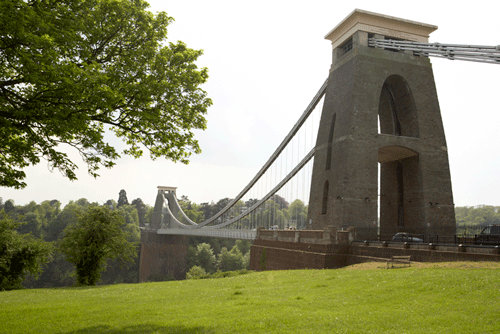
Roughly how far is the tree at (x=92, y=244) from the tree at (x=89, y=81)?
14.5m

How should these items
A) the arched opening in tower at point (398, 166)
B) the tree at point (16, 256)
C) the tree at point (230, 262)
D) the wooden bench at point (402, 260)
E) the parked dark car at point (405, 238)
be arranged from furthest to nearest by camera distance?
the tree at point (230, 262), the arched opening in tower at point (398, 166), the tree at point (16, 256), the parked dark car at point (405, 238), the wooden bench at point (402, 260)

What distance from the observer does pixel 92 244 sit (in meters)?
24.2

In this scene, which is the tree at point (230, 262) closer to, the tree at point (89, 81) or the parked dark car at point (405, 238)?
the parked dark car at point (405, 238)

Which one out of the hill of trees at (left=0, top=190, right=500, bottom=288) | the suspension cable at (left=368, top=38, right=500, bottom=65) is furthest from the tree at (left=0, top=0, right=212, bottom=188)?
the hill of trees at (left=0, top=190, right=500, bottom=288)

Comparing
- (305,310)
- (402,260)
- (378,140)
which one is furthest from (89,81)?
(378,140)

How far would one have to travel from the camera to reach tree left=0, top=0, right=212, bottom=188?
791cm

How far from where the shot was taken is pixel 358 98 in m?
28.0

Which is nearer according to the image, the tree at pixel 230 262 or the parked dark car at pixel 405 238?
the parked dark car at pixel 405 238

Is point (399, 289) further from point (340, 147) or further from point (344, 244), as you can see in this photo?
point (340, 147)

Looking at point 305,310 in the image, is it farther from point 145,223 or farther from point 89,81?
point 145,223

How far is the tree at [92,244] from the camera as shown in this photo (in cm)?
2420

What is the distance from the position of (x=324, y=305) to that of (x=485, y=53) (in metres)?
18.6

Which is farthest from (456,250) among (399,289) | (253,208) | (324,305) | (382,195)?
(253,208)

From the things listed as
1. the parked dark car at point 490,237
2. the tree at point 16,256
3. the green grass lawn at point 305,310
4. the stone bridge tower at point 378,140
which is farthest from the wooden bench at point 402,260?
the tree at point 16,256
